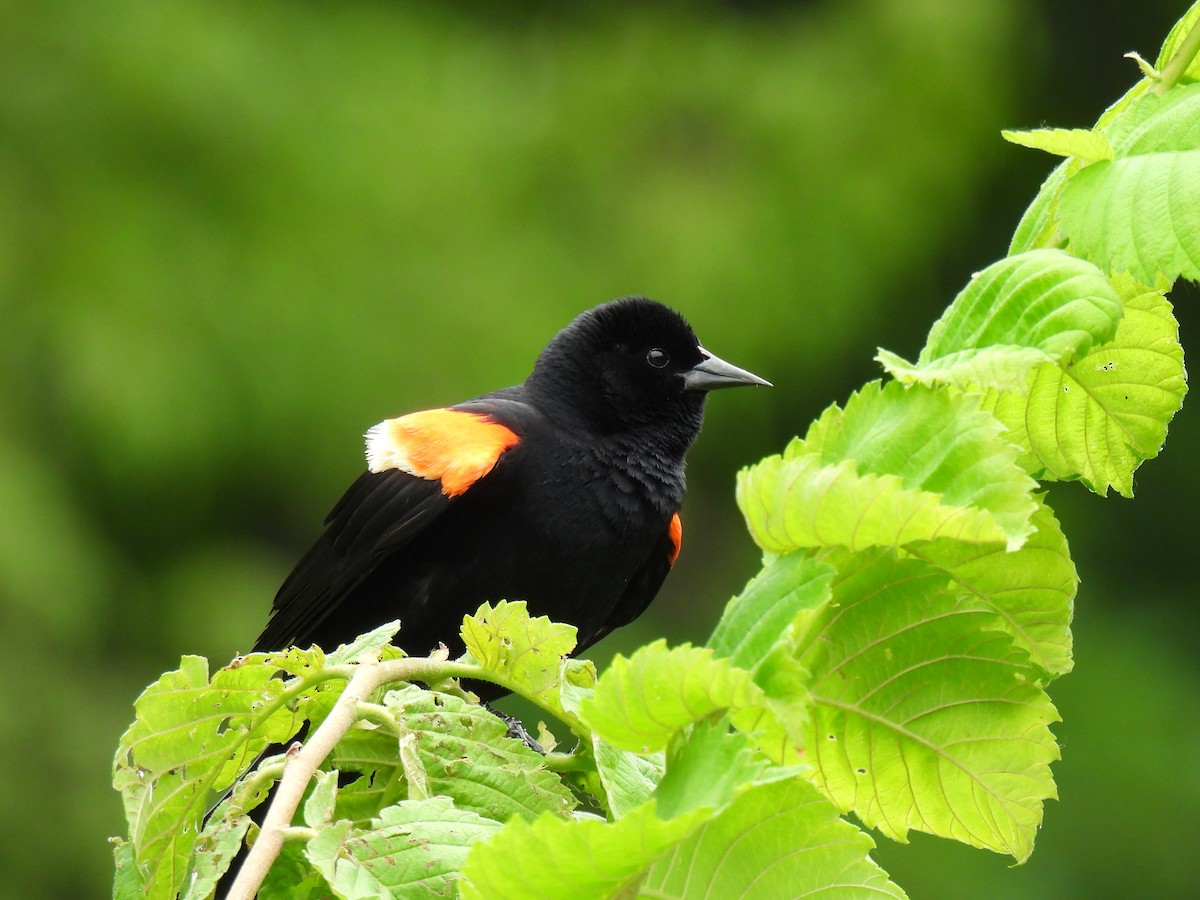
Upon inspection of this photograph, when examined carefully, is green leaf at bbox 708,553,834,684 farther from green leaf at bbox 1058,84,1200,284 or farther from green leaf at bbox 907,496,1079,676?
green leaf at bbox 1058,84,1200,284

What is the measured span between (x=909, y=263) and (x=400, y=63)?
2.77 metres

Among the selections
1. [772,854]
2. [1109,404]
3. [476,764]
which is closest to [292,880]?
[476,764]

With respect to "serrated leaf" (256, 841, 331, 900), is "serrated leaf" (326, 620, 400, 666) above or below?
above

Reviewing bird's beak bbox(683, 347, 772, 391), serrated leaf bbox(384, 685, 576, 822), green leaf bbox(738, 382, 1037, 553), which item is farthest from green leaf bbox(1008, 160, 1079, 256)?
bird's beak bbox(683, 347, 772, 391)

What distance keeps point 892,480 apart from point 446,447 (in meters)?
1.74

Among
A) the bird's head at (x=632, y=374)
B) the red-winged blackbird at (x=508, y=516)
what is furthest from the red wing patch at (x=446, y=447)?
the bird's head at (x=632, y=374)

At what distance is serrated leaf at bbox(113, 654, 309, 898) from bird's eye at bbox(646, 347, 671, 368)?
1.67m

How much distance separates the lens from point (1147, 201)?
99 centimetres

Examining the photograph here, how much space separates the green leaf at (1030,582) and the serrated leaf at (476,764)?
41 centimetres

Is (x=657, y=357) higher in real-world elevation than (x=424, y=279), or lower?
lower

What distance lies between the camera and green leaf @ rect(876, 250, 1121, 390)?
2.97 ft

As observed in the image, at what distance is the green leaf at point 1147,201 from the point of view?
0.98m

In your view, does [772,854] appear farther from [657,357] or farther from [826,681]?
[657,357]

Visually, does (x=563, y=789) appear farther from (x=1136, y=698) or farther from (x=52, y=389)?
(x=1136, y=698)
